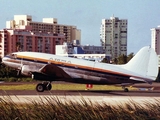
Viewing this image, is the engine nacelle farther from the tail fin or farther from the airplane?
the tail fin

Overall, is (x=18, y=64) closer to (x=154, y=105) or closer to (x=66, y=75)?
(x=66, y=75)

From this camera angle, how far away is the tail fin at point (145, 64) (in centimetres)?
4216

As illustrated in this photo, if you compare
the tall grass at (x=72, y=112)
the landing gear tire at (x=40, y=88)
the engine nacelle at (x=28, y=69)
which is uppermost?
the engine nacelle at (x=28, y=69)

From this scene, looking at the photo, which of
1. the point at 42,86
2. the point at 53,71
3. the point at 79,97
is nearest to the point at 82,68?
the point at 53,71

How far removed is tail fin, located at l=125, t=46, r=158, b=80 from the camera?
42156 mm

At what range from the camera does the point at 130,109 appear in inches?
850

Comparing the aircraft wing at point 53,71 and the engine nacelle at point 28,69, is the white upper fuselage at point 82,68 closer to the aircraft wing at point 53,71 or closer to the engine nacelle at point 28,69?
the engine nacelle at point 28,69

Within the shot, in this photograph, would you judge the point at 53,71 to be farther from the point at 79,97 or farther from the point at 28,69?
the point at 79,97

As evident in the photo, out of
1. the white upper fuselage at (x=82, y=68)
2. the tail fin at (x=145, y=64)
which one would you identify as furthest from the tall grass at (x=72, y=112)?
the tail fin at (x=145, y=64)

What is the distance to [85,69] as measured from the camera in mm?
42125

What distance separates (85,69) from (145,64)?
5403 mm

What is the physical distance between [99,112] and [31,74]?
73.7ft

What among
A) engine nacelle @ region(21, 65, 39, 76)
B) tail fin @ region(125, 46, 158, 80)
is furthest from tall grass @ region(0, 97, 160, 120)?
engine nacelle @ region(21, 65, 39, 76)

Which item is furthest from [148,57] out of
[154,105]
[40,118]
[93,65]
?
[40,118]
